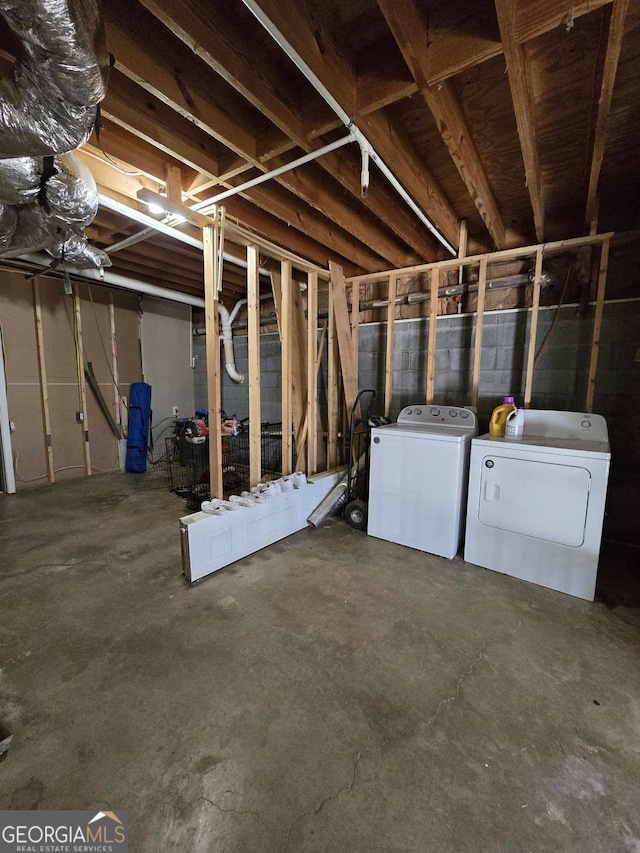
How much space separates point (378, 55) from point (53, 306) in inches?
172

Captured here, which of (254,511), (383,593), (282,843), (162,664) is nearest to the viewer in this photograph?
(282,843)

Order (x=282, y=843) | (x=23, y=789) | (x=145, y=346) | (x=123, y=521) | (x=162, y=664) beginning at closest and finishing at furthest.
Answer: (x=282, y=843)
(x=23, y=789)
(x=162, y=664)
(x=123, y=521)
(x=145, y=346)

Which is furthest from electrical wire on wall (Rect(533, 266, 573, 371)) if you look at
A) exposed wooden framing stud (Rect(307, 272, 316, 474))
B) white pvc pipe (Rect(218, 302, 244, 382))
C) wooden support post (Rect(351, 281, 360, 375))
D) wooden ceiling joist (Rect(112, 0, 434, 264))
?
white pvc pipe (Rect(218, 302, 244, 382))

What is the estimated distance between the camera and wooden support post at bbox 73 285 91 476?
427 centimetres

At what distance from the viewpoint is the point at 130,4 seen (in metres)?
1.28

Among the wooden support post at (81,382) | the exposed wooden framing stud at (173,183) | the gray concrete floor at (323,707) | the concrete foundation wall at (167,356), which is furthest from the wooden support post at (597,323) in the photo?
the wooden support post at (81,382)

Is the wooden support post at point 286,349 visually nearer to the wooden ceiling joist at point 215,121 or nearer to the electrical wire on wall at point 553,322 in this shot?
the wooden ceiling joist at point 215,121

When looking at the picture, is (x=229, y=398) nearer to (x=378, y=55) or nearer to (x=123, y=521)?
(x=123, y=521)

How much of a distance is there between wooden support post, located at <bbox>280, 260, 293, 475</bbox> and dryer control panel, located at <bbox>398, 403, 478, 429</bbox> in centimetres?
104

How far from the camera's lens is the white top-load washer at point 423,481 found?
2479mm

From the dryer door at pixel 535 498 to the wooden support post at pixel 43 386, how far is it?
4722mm

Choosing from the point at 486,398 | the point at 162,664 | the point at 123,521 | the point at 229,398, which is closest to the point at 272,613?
the point at 162,664

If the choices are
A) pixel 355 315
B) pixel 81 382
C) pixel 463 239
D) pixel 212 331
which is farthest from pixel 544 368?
→ pixel 81 382

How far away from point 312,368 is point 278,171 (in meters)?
1.61
